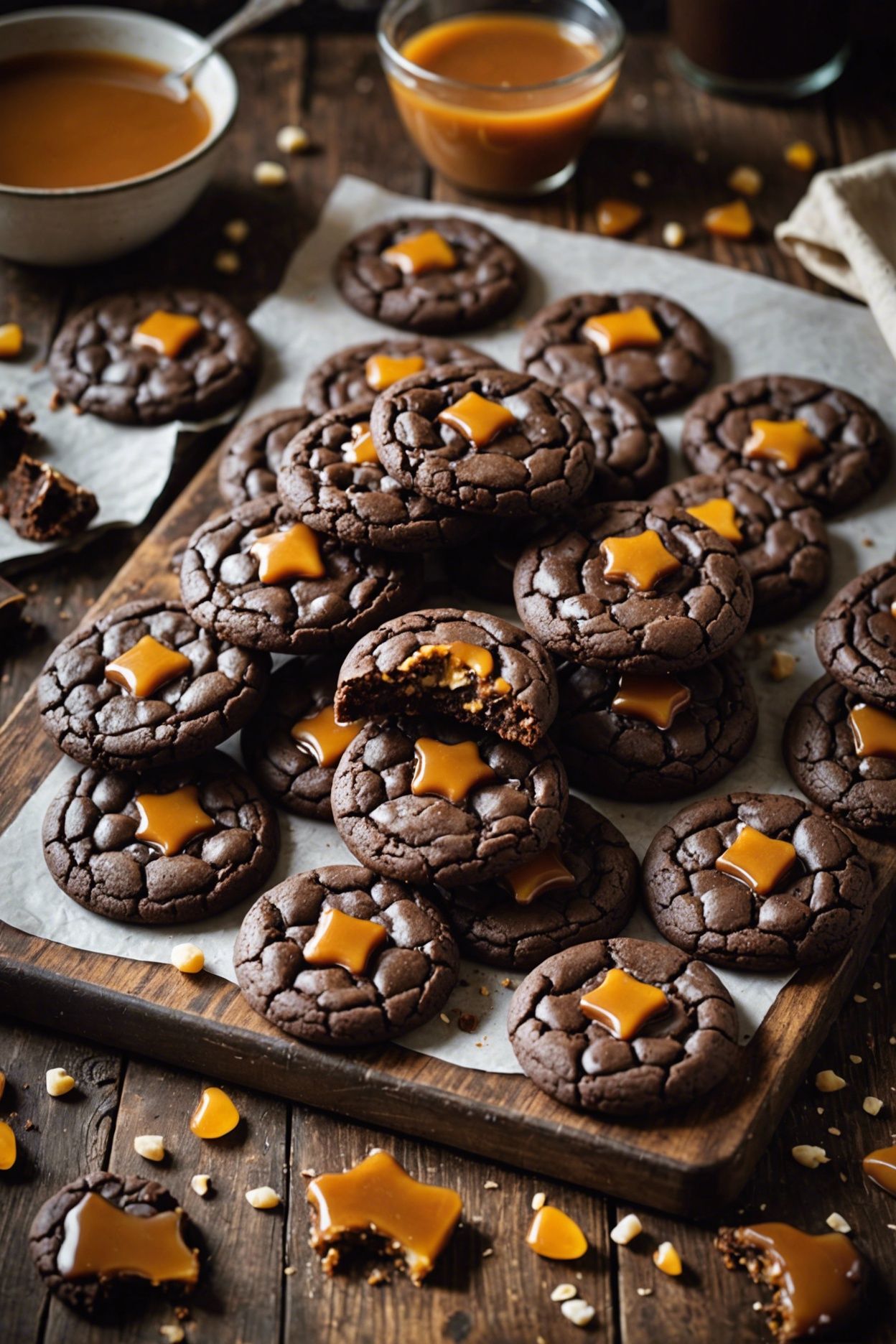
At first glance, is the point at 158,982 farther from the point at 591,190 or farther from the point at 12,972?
the point at 591,190

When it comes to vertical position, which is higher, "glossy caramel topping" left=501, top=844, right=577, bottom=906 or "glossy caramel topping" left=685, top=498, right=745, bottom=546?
"glossy caramel topping" left=685, top=498, right=745, bottom=546

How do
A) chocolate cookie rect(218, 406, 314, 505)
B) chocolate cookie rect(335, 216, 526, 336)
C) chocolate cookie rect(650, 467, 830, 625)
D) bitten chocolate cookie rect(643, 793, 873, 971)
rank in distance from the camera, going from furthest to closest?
1. chocolate cookie rect(335, 216, 526, 336)
2. chocolate cookie rect(218, 406, 314, 505)
3. chocolate cookie rect(650, 467, 830, 625)
4. bitten chocolate cookie rect(643, 793, 873, 971)

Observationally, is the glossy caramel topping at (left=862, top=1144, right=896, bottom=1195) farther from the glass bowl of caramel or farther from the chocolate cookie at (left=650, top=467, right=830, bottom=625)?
the glass bowl of caramel

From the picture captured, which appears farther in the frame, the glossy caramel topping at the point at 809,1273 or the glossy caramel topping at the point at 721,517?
the glossy caramel topping at the point at 721,517

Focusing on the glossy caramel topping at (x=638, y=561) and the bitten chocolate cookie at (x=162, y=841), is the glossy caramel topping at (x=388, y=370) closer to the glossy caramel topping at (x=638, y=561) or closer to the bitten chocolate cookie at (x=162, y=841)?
the glossy caramel topping at (x=638, y=561)

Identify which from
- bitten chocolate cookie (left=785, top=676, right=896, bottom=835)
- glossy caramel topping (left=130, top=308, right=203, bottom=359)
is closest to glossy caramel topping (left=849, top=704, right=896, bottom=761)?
bitten chocolate cookie (left=785, top=676, right=896, bottom=835)

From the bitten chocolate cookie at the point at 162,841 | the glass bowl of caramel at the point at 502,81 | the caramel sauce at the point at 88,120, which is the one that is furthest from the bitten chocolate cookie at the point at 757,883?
the caramel sauce at the point at 88,120

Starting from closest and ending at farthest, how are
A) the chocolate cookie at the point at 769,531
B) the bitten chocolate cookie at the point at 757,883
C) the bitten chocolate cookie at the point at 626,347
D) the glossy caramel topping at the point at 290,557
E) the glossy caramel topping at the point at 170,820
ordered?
1. the bitten chocolate cookie at the point at 757,883
2. the glossy caramel topping at the point at 170,820
3. the glossy caramel topping at the point at 290,557
4. the chocolate cookie at the point at 769,531
5. the bitten chocolate cookie at the point at 626,347

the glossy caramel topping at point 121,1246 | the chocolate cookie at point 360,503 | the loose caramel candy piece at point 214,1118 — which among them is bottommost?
the loose caramel candy piece at point 214,1118
